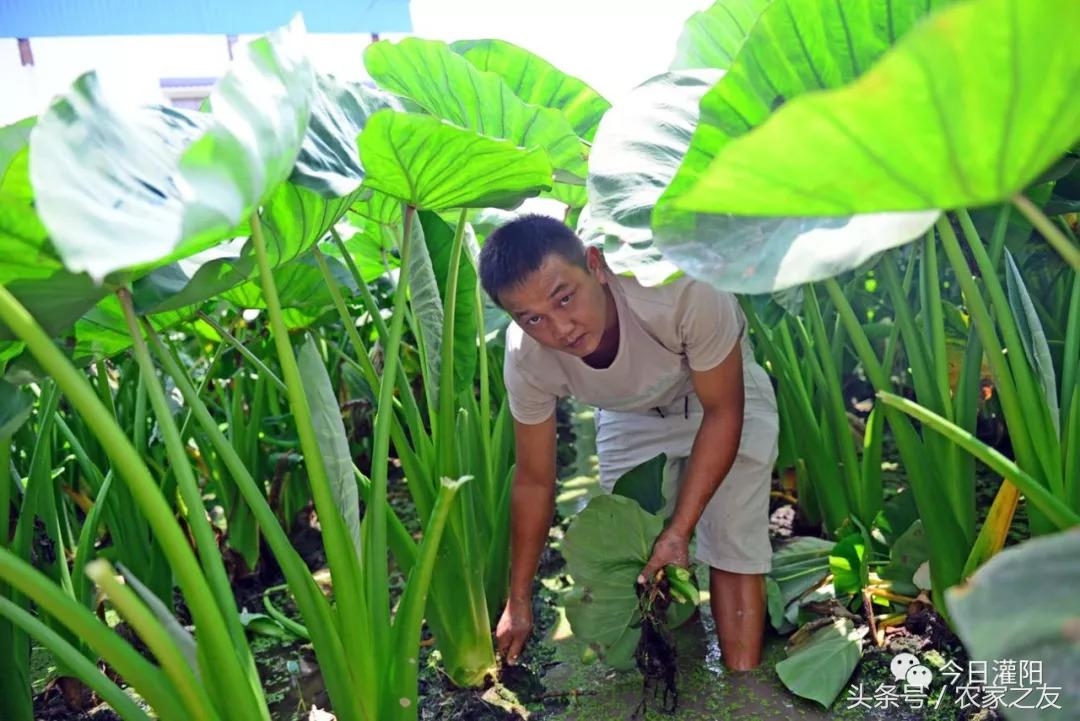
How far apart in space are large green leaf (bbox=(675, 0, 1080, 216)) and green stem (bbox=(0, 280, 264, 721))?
20.6 inches

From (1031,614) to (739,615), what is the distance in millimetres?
928

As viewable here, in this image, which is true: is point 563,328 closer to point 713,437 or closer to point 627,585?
point 713,437

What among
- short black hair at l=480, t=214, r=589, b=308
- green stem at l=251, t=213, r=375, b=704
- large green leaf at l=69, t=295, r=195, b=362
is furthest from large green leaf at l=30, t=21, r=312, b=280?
short black hair at l=480, t=214, r=589, b=308

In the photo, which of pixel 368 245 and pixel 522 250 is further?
pixel 368 245

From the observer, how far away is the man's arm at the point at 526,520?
138 centimetres

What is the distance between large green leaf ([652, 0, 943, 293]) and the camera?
0.69m

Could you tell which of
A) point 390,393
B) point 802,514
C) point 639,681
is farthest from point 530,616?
point 802,514

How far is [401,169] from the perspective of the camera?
107 cm

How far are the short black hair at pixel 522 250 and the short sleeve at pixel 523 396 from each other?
0.63 feet

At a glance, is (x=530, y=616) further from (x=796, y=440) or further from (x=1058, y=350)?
(x=1058, y=350)

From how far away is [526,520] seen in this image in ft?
4.66

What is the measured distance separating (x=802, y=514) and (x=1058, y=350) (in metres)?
0.56

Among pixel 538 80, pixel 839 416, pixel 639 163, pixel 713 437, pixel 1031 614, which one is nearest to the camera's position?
pixel 1031 614

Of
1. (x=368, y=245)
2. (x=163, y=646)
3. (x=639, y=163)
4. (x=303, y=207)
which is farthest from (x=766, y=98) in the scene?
(x=368, y=245)
